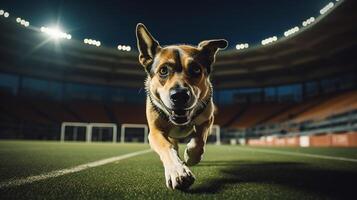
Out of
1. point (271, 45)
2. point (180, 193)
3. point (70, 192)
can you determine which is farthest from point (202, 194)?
point (271, 45)

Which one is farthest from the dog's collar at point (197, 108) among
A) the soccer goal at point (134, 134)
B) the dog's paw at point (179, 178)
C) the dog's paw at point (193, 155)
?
the soccer goal at point (134, 134)

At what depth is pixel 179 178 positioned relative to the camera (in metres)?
2.15

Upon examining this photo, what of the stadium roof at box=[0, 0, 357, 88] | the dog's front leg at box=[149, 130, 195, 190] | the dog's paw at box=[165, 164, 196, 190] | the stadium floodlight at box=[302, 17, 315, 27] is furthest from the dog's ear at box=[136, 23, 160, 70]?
the stadium floodlight at box=[302, 17, 315, 27]

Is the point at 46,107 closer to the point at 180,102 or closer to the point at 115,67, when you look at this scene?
the point at 115,67

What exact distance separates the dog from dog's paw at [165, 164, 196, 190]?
0.44 meters

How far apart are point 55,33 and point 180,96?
28.2 metres

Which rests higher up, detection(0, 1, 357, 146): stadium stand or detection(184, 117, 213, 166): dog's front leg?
detection(0, 1, 357, 146): stadium stand

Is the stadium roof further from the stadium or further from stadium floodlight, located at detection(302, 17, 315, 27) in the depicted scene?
stadium floodlight, located at detection(302, 17, 315, 27)

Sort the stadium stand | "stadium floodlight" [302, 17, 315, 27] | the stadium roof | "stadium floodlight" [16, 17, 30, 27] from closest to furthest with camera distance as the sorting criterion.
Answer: "stadium floodlight" [302, 17, 315, 27] < the stadium roof < the stadium stand < "stadium floodlight" [16, 17, 30, 27]

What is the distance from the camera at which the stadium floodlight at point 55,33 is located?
2731cm

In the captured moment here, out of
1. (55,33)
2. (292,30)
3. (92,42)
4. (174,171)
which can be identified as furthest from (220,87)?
(174,171)

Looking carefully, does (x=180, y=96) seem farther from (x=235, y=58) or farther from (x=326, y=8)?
(x=235, y=58)

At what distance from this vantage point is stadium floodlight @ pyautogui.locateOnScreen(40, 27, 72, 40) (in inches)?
1075

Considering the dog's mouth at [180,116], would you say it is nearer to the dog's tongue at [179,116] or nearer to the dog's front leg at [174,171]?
the dog's tongue at [179,116]
